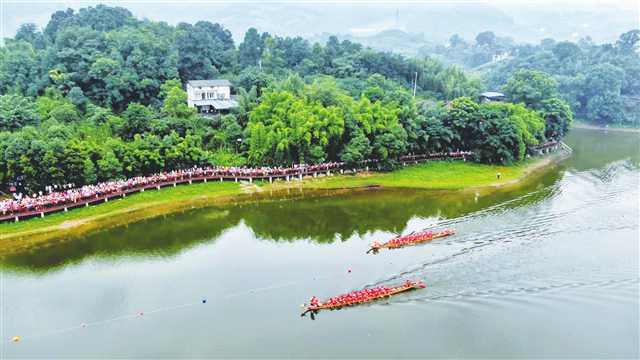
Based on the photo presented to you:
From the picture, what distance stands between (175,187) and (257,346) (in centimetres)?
2409

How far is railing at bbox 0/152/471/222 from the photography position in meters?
39.0

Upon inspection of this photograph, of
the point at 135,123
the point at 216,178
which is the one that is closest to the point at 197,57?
the point at 135,123

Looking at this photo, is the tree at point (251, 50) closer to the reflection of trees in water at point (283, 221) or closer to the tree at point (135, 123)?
the tree at point (135, 123)

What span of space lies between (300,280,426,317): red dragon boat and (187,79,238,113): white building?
3605 cm

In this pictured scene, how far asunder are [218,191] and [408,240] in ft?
58.2

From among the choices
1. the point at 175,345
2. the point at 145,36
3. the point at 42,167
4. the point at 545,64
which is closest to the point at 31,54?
the point at 145,36

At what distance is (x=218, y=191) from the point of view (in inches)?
1833

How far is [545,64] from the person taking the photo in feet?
368

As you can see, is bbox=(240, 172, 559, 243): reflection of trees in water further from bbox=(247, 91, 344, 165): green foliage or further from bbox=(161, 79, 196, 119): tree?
bbox=(161, 79, 196, 119): tree

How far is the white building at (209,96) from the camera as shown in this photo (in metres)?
62.0

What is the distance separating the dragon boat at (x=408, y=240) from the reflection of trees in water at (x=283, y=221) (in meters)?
2.91

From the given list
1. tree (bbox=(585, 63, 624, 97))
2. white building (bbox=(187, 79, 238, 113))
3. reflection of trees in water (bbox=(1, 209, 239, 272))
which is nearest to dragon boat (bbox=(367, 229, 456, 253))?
reflection of trees in water (bbox=(1, 209, 239, 272))

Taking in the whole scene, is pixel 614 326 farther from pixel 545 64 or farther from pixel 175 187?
pixel 545 64

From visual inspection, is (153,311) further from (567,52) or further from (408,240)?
(567,52)
